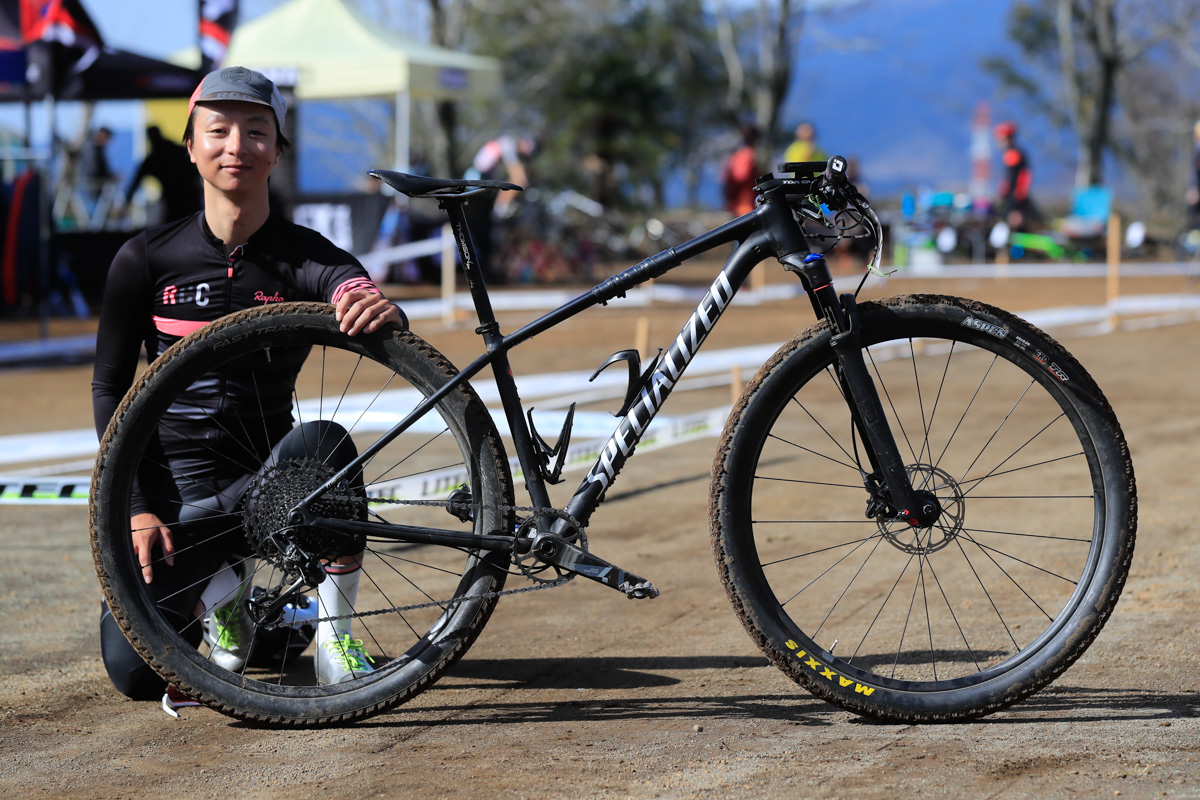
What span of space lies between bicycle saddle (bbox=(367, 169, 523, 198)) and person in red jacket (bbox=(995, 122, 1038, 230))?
938 inches

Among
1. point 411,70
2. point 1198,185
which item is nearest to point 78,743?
point 411,70

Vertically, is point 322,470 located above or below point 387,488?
above

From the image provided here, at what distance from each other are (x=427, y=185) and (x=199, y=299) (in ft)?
2.76

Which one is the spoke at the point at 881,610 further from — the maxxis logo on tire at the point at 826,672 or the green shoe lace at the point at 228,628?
the green shoe lace at the point at 228,628

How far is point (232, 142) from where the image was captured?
353 centimetres

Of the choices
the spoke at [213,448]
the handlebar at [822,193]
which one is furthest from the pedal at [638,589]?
the spoke at [213,448]

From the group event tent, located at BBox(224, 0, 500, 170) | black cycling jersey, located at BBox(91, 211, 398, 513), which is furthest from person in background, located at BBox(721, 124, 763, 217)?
black cycling jersey, located at BBox(91, 211, 398, 513)

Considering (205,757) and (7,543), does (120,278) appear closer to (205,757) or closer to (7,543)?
(205,757)

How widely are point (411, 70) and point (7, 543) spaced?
53.1 ft

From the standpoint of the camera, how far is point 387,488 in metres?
5.05

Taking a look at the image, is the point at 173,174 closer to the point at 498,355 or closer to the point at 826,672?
the point at 498,355

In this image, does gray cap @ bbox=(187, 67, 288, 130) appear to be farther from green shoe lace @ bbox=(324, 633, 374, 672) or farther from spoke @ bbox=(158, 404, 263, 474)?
green shoe lace @ bbox=(324, 633, 374, 672)

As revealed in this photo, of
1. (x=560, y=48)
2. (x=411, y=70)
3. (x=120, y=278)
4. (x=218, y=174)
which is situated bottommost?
(x=120, y=278)

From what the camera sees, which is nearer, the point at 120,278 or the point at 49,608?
the point at 120,278
